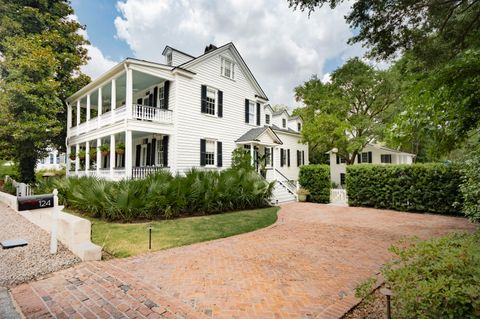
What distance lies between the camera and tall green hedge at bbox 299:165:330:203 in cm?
1587

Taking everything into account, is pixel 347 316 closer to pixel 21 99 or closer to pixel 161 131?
pixel 161 131

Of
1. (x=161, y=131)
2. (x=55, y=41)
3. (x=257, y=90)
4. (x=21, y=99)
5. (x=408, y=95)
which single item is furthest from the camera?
(x=257, y=90)

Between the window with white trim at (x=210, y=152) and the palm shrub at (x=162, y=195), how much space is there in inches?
140

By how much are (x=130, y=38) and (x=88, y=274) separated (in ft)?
51.5

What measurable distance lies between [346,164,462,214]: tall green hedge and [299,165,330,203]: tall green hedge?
149 centimetres

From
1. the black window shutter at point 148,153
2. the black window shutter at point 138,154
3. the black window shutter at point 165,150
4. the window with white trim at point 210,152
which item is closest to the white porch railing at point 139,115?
the black window shutter at point 165,150

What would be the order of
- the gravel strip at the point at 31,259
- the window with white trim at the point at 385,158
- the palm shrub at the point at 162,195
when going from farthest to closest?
the window with white trim at the point at 385,158 < the palm shrub at the point at 162,195 < the gravel strip at the point at 31,259

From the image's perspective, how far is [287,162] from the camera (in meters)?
Result: 23.2

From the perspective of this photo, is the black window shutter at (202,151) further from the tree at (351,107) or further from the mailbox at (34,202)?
the tree at (351,107)

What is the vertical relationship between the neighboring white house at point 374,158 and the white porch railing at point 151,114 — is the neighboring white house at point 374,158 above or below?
below

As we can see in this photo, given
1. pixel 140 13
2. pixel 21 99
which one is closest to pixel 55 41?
pixel 21 99

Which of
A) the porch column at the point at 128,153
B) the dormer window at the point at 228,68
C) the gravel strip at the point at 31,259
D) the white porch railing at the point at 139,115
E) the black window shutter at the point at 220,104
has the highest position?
the dormer window at the point at 228,68

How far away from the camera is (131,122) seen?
12.6m

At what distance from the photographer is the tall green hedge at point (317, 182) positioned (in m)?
15.9
